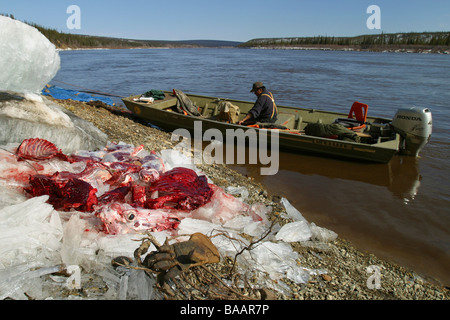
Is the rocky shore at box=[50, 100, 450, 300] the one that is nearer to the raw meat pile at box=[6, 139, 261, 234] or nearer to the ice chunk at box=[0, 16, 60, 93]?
the raw meat pile at box=[6, 139, 261, 234]

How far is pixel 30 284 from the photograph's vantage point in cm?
241

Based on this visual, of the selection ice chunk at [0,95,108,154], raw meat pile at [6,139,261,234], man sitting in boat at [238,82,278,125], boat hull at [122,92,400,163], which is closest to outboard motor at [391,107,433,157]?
boat hull at [122,92,400,163]

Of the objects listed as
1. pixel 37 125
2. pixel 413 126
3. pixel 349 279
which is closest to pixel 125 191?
pixel 37 125

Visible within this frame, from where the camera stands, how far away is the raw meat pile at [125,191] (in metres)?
3.52

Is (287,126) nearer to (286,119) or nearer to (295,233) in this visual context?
(286,119)

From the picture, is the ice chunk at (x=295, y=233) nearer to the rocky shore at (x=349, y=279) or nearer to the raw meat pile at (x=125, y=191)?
the rocky shore at (x=349, y=279)

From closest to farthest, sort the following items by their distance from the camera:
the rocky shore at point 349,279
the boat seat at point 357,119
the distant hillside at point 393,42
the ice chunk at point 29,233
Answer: the ice chunk at point 29,233 → the rocky shore at point 349,279 → the boat seat at point 357,119 → the distant hillside at point 393,42

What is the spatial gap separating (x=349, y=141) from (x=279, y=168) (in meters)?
1.93

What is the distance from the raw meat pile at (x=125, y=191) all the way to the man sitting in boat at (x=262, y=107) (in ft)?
14.0

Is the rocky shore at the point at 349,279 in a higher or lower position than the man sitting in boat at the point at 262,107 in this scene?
lower

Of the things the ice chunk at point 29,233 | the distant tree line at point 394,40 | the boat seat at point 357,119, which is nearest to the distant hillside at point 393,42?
the distant tree line at point 394,40

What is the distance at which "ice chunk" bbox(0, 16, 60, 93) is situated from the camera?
4.86 m

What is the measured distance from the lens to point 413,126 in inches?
297

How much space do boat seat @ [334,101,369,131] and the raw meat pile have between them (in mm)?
5494
